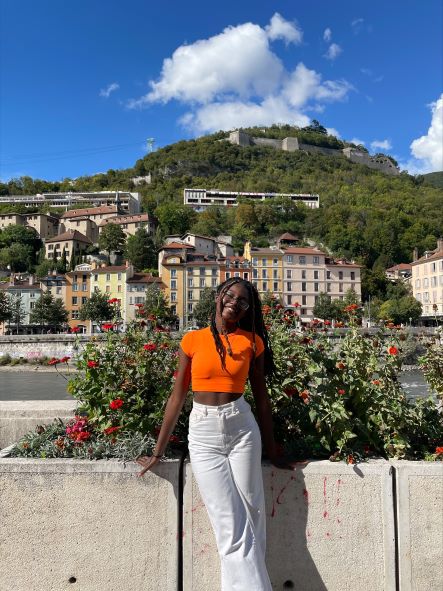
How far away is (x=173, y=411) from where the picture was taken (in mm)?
2850

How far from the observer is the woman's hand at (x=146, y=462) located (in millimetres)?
2824

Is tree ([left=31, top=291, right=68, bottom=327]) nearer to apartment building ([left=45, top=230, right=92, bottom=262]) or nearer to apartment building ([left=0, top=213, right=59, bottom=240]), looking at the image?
apartment building ([left=45, top=230, right=92, bottom=262])

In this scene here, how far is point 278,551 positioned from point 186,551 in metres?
0.56

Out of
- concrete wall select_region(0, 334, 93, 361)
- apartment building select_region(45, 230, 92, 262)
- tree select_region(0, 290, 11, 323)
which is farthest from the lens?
apartment building select_region(45, 230, 92, 262)

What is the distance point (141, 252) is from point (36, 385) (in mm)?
50120

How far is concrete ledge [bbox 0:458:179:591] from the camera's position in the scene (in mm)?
2867

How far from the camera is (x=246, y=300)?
2.97 metres

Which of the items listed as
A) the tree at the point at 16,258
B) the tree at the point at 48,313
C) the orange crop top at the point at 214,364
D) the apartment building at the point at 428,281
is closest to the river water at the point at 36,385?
the tree at the point at 48,313

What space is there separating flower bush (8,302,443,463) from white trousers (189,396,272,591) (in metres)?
0.48

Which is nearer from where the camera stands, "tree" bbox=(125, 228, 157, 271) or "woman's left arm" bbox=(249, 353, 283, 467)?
"woman's left arm" bbox=(249, 353, 283, 467)

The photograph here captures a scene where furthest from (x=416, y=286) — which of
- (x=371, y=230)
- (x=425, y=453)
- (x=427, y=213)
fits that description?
(x=425, y=453)

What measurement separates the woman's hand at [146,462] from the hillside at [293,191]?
9704 cm

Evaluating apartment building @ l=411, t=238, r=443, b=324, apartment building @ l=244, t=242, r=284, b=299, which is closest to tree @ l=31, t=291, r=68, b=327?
apartment building @ l=244, t=242, r=284, b=299

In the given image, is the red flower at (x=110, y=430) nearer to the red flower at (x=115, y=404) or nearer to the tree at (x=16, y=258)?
the red flower at (x=115, y=404)
